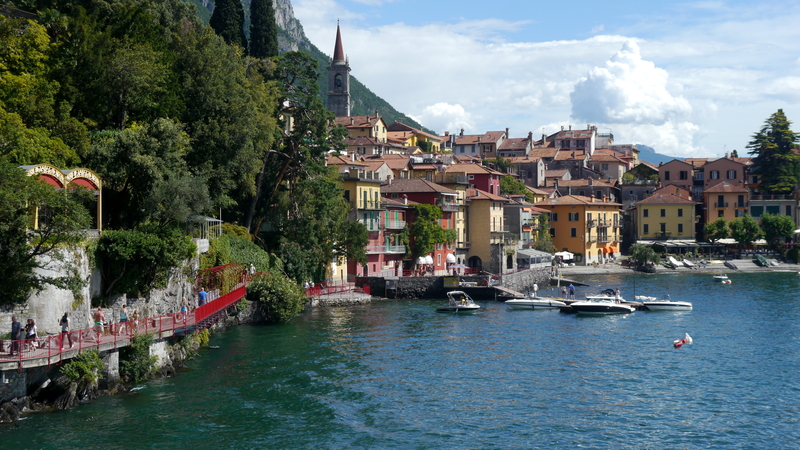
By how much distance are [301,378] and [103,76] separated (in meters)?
19.4

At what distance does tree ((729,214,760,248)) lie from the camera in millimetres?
101062

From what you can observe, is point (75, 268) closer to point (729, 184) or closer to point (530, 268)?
point (530, 268)

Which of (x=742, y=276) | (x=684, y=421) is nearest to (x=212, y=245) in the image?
(x=684, y=421)

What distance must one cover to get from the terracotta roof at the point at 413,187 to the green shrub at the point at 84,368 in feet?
163

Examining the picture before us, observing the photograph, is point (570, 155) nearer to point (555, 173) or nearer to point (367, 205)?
point (555, 173)

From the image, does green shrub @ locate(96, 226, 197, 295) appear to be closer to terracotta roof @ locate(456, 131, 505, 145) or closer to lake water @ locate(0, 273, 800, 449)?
lake water @ locate(0, 273, 800, 449)

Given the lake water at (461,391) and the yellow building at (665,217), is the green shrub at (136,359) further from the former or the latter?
the yellow building at (665,217)

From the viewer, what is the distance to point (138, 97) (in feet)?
138

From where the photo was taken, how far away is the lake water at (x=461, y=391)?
83.8 ft

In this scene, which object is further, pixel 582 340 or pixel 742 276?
pixel 742 276

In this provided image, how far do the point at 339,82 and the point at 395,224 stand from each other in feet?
269

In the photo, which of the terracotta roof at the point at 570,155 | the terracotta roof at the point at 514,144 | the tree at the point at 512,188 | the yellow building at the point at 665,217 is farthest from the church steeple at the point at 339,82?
the yellow building at the point at 665,217

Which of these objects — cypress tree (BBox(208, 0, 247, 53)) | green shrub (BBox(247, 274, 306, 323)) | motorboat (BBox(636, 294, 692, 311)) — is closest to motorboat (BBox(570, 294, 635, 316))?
motorboat (BBox(636, 294, 692, 311))

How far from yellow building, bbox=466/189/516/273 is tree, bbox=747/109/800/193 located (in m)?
51.2
